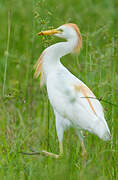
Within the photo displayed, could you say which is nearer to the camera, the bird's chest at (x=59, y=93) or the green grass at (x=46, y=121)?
the green grass at (x=46, y=121)

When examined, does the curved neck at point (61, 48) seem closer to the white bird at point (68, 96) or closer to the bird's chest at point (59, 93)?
the white bird at point (68, 96)

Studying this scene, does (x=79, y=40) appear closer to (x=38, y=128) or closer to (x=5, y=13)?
(x=38, y=128)

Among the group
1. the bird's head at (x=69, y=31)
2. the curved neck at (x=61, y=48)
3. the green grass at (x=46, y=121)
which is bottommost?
the green grass at (x=46, y=121)

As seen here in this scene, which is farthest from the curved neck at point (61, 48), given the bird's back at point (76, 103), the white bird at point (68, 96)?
the bird's back at point (76, 103)

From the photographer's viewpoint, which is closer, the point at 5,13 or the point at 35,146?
the point at 35,146

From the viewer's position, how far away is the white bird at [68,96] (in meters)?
3.56

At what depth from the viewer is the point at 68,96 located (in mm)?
3695

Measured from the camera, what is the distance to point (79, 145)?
4082 mm

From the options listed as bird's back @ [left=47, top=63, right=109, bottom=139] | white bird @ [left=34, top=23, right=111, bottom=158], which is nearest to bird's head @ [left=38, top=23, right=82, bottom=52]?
white bird @ [left=34, top=23, right=111, bottom=158]

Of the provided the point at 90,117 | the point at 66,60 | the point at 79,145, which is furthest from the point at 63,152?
the point at 66,60

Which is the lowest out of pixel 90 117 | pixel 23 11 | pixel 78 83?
pixel 90 117

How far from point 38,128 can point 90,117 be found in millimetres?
1235

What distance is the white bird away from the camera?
356 cm

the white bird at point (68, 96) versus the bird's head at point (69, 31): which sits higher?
the bird's head at point (69, 31)
